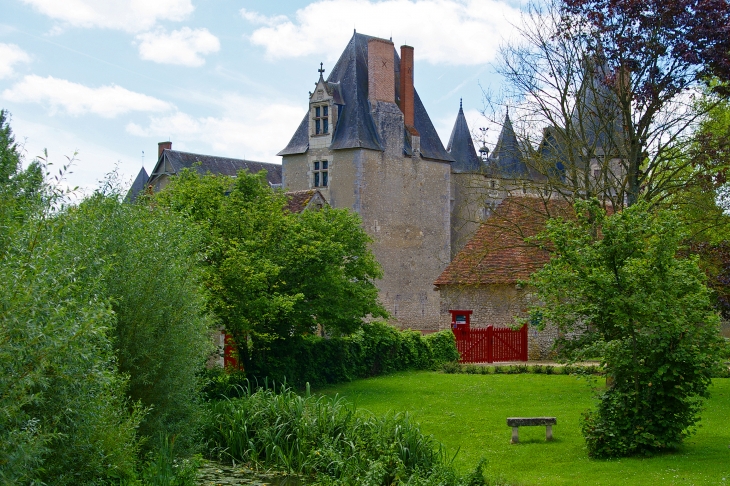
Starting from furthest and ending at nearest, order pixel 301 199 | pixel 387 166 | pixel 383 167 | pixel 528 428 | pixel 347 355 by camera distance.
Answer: pixel 387 166
pixel 383 167
pixel 301 199
pixel 347 355
pixel 528 428

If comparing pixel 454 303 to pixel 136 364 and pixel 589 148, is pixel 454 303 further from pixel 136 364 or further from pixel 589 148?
pixel 136 364

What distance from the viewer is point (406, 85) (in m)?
47.7

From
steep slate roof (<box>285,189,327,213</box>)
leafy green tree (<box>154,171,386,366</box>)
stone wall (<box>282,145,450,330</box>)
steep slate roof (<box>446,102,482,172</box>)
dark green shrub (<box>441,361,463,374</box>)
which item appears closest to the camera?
leafy green tree (<box>154,171,386,366</box>)

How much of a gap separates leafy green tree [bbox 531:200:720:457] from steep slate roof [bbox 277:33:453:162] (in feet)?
102

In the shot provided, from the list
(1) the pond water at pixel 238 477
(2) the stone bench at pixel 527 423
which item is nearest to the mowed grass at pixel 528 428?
(2) the stone bench at pixel 527 423

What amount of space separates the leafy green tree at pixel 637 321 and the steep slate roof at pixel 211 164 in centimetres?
3744

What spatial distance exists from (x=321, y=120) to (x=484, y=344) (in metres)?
19.6

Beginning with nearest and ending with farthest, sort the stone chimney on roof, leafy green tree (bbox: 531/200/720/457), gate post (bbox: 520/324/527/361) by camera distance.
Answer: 1. leafy green tree (bbox: 531/200/720/457)
2. gate post (bbox: 520/324/527/361)
3. the stone chimney on roof

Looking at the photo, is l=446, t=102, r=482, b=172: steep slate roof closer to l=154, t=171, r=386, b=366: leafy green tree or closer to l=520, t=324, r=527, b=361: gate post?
l=520, t=324, r=527, b=361: gate post

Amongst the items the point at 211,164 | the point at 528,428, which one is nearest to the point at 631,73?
the point at 528,428

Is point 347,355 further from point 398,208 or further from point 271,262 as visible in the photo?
point 398,208

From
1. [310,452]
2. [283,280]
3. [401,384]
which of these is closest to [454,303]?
[401,384]

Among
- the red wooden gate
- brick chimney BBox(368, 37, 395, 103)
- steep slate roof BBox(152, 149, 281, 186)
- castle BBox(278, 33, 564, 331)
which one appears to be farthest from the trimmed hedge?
steep slate roof BBox(152, 149, 281, 186)

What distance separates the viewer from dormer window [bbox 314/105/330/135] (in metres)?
45.3
